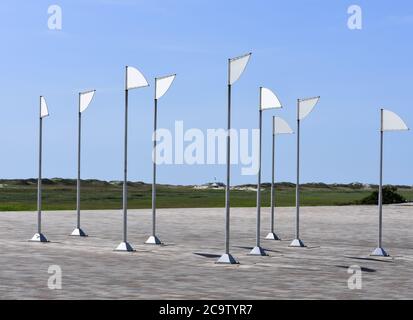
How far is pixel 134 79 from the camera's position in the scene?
24.7 meters

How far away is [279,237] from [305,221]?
1067cm

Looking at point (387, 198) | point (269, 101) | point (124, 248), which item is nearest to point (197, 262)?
point (124, 248)

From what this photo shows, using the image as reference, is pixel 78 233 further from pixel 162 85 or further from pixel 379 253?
pixel 379 253

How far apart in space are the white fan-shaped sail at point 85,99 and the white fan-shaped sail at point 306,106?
710cm

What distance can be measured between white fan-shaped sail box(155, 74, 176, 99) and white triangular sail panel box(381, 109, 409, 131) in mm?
6495

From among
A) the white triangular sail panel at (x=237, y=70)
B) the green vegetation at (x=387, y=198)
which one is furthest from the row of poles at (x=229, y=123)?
the green vegetation at (x=387, y=198)

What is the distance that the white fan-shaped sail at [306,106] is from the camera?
26.8 m

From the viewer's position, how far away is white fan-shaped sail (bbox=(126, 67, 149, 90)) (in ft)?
80.7

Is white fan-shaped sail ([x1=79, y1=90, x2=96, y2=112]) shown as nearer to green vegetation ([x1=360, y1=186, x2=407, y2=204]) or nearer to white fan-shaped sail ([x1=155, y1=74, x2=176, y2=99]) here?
white fan-shaped sail ([x1=155, y1=74, x2=176, y2=99])

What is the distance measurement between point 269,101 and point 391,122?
161 inches

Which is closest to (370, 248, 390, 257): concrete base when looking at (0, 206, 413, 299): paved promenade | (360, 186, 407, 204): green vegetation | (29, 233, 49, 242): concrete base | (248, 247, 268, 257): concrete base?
(0, 206, 413, 299): paved promenade

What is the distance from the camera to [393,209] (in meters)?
55.1

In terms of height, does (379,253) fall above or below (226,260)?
below
